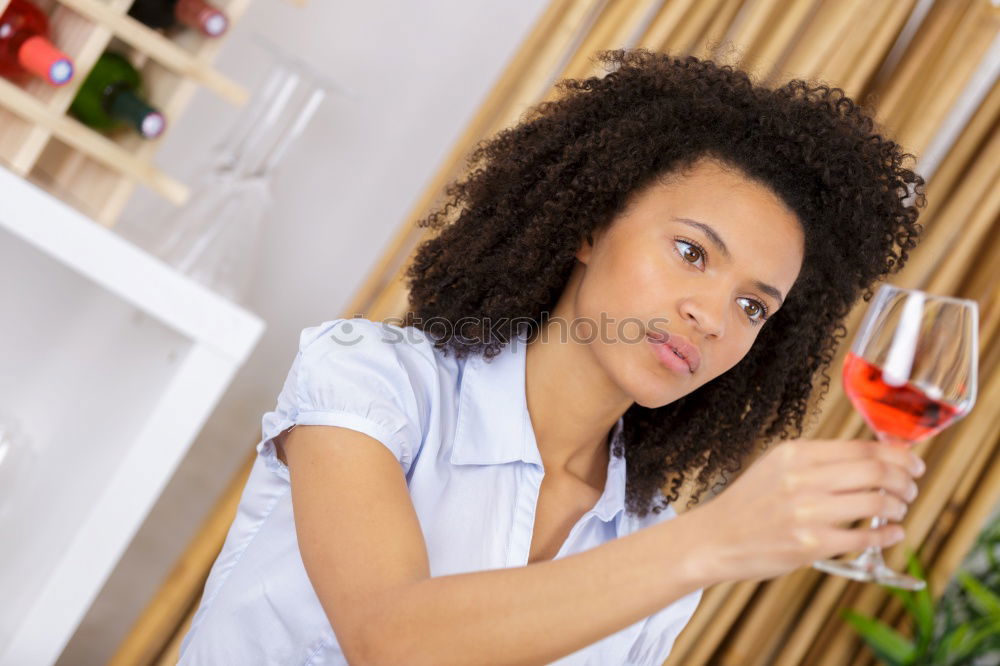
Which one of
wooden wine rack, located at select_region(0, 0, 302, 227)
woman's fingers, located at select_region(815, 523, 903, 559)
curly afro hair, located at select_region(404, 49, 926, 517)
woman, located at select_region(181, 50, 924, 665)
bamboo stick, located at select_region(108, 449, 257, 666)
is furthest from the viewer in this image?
bamboo stick, located at select_region(108, 449, 257, 666)

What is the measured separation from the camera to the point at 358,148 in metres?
1.91

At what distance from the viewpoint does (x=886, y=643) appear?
1647mm

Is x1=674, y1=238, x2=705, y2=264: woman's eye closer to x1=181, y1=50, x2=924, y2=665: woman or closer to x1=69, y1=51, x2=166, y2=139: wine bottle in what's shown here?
x1=181, y1=50, x2=924, y2=665: woman

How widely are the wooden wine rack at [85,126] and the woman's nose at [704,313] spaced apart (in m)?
0.79

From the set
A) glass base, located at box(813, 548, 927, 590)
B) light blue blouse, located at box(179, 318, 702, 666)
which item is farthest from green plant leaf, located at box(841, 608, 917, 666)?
glass base, located at box(813, 548, 927, 590)

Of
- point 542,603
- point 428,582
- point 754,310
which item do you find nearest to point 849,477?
point 542,603

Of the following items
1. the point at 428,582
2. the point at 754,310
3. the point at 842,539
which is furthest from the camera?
the point at 754,310

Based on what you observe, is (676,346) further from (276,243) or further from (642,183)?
(276,243)

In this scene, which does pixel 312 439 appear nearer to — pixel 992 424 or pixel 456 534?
pixel 456 534

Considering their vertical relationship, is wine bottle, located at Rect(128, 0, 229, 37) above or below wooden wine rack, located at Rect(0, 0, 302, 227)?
above

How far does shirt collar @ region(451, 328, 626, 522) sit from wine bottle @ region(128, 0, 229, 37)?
2.08 feet

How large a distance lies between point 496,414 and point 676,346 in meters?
0.25

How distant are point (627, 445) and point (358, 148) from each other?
85 centimetres

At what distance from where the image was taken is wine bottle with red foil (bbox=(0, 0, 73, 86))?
4.28 ft
